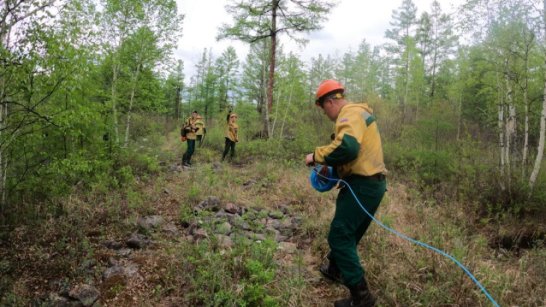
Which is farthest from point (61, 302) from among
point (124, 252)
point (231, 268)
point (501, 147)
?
point (501, 147)

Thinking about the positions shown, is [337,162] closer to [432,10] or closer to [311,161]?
[311,161]

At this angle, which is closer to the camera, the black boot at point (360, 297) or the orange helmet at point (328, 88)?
the black boot at point (360, 297)

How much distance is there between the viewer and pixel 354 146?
2643 millimetres

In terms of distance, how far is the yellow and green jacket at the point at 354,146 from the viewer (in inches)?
105

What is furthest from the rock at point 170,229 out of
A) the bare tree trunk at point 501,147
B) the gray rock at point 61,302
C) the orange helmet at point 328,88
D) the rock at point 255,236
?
the bare tree trunk at point 501,147

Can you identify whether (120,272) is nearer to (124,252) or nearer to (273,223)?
(124,252)

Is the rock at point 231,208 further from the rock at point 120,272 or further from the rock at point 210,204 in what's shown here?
the rock at point 120,272

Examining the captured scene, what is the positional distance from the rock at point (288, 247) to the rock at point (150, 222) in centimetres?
206

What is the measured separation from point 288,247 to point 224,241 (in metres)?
0.93

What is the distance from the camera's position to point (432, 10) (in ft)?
85.3

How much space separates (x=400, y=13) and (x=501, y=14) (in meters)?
22.1

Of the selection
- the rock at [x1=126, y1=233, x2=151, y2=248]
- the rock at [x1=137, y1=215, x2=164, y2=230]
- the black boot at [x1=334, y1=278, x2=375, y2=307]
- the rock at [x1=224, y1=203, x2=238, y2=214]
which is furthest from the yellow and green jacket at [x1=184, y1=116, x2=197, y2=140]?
the black boot at [x1=334, y1=278, x2=375, y2=307]

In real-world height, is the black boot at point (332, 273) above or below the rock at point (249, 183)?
below

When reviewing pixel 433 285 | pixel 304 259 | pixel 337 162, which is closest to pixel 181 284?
pixel 304 259
